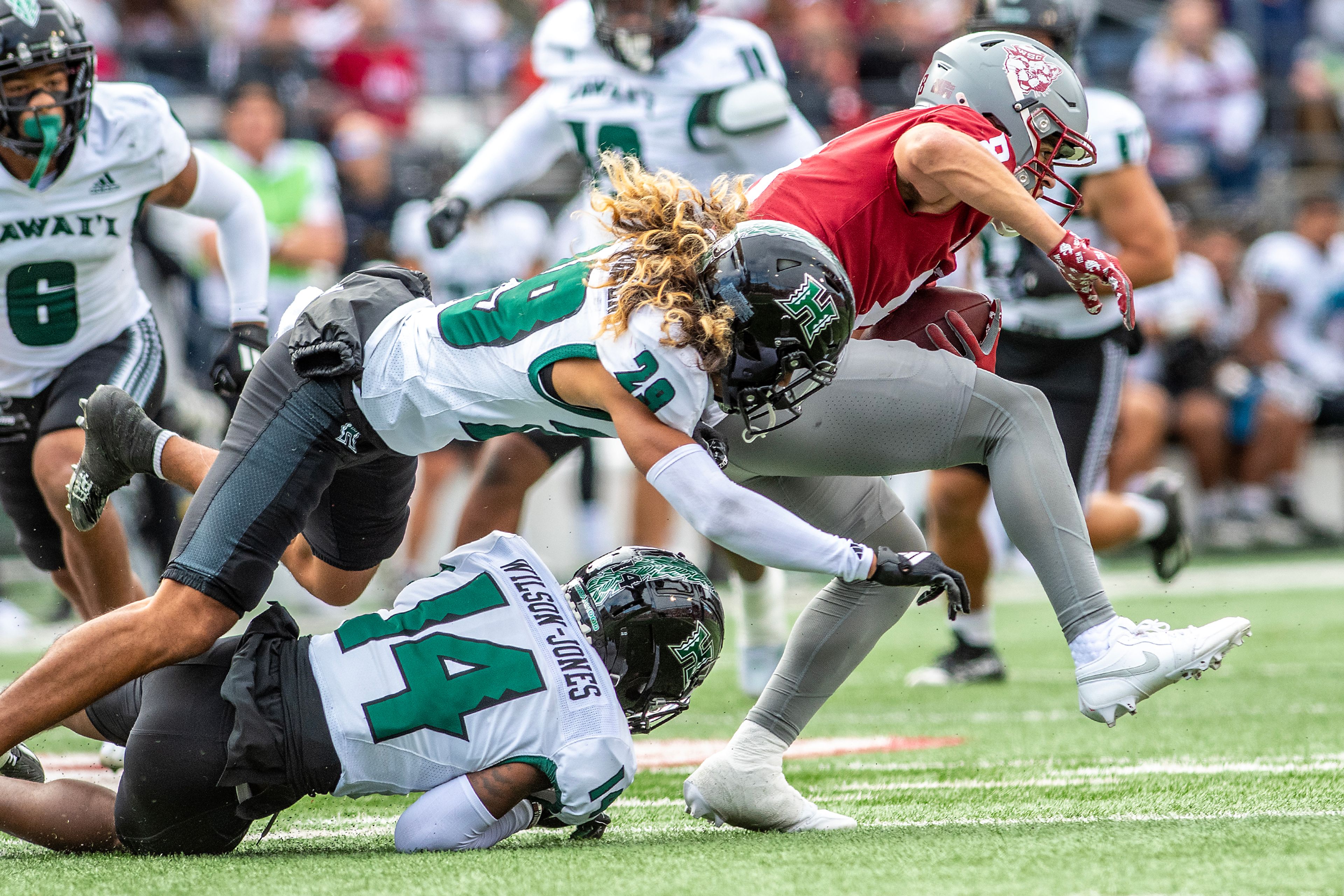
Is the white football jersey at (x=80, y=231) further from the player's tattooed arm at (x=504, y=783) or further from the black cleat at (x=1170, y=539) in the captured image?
the black cleat at (x=1170, y=539)

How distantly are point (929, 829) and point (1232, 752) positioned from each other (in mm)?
1274

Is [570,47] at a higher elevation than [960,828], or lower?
higher

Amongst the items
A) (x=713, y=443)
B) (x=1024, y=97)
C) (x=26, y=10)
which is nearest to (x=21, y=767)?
(x=713, y=443)

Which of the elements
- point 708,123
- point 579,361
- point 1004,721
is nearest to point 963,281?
point 708,123

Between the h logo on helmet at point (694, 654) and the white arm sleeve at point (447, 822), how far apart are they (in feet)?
1.36

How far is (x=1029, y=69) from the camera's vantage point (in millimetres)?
3424

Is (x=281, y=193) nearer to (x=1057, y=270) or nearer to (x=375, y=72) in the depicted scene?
(x=375, y=72)

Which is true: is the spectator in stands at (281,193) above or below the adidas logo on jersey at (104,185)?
below

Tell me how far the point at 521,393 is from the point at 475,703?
1.86ft

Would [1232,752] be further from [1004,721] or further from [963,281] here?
[963,281]

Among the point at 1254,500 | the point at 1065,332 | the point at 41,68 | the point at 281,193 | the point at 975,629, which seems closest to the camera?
the point at 41,68

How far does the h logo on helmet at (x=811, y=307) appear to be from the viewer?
277cm

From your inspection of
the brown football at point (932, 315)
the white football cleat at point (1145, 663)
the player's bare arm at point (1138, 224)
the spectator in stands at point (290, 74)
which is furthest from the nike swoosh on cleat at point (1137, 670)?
the spectator in stands at point (290, 74)

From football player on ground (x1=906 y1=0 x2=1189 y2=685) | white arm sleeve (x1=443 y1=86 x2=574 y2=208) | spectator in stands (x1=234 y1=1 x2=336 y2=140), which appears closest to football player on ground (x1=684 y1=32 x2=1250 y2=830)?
football player on ground (x1=906 y1=0 x2=1189 y2=685)
